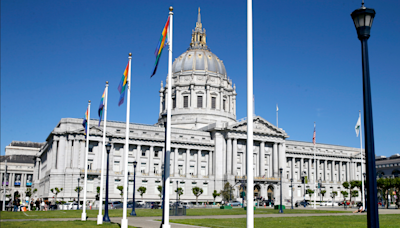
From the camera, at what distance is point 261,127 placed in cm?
10919

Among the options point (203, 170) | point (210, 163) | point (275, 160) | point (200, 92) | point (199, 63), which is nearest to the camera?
point (210, 163)

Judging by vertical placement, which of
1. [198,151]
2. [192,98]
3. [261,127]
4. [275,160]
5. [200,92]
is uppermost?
[200,92]

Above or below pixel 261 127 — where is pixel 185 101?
above

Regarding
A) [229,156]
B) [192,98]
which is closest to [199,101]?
[192,98]

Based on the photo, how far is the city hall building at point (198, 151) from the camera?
303 feet

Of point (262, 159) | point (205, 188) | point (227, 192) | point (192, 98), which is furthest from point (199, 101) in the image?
point (227, 192)

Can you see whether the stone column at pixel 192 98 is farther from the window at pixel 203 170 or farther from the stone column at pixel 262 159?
the stone column at pixel 262 159

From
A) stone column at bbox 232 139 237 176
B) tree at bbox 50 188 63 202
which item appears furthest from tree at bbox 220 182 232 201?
tree at bbox 50 188 63 202

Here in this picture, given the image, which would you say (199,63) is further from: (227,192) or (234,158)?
(227,192)

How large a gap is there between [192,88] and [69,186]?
1796 inches

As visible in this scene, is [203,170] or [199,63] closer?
[203,170]

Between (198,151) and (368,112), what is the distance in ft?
302

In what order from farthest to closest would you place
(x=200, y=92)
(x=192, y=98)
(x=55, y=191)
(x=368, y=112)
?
(x=200, y=92) < (x=192, y=98) < (x=55, y=191) < (x=368, y=112)

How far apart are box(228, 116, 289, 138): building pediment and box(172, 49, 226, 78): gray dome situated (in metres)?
23.8
